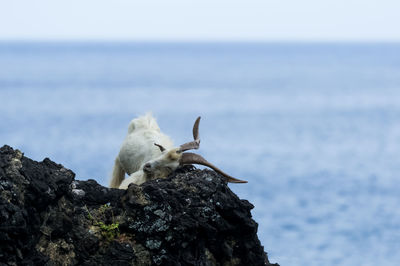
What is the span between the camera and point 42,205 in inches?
193

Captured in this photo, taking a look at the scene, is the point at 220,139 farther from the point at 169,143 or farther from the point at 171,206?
the point at 171,206

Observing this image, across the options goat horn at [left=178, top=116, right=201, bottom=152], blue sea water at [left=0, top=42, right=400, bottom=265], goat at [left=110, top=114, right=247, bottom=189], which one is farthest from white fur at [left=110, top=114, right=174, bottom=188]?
goat horn at [left=178, top=116, right=201, bottom=152]

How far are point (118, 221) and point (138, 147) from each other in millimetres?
5544

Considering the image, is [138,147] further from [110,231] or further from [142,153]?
[110,231]

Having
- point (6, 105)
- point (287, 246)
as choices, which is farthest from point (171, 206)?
point (6, 105)

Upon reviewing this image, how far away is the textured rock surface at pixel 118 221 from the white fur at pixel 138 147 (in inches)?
181

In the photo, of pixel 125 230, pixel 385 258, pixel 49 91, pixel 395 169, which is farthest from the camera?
pixel 49 91

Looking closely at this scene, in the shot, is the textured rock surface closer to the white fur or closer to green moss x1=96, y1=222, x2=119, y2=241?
green moss x1=96, y1=222, x2=119, y2=241

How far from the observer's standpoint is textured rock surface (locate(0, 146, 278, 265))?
4773 millimetres

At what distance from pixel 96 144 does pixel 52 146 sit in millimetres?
3335

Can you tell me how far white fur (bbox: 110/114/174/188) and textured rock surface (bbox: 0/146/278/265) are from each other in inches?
181

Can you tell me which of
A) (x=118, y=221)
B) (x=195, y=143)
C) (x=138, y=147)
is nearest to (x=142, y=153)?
(x=138, y=147)

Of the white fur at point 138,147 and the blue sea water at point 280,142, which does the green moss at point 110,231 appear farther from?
the blue sea water at point 280,142

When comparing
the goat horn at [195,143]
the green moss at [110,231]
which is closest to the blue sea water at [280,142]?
the goat horn at [195,143]
